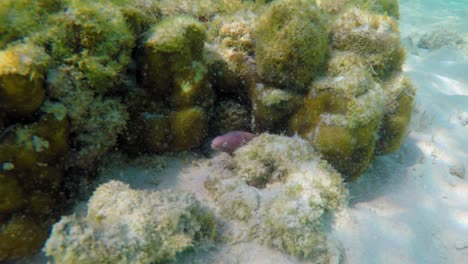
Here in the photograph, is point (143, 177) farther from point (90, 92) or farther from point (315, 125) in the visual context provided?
point (315, 125)

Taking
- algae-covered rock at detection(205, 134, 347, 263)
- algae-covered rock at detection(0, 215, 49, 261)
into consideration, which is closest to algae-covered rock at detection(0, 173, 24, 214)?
algae-covered rock at detection(0, 215, 49, 261)

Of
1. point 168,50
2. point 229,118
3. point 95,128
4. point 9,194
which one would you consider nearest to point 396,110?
point 229,118

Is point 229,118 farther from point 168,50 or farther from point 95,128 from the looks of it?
point 95,128

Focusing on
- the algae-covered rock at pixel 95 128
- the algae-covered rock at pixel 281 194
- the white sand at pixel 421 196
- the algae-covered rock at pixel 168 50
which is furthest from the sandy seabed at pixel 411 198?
the algae-covered rock at pixel 168 50

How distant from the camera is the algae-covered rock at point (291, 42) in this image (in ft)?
11.5

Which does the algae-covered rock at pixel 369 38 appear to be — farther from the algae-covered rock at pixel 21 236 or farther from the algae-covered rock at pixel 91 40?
the algae-covered rock at pixel 21 236

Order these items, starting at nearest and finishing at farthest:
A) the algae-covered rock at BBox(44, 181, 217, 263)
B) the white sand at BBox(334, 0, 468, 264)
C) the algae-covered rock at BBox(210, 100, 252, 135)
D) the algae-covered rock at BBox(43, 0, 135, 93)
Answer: the algae-covered rock at BBox(44, 181, 217, 263) → the algae-covered rock at BBox(43, 0, 135, 93) → the white sand at BBox(334, 0, 468, 264) → the algae-covered rock at BBox(210, 100, 252, 135)

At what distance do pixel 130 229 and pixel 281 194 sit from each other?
156 centimetres

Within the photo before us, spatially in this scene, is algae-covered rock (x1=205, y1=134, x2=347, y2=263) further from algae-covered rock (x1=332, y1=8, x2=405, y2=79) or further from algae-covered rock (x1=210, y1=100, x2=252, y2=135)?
algae-covered rock (x1=332, y1=8, x2=405, y2=79)

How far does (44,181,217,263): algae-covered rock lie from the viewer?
2.19 m

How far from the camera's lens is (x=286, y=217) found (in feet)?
9.74

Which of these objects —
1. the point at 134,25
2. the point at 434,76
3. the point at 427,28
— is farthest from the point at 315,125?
the point at 427,28

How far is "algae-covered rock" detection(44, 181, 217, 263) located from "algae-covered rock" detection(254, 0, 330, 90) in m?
1.89

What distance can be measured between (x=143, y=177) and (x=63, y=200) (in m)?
0.89
